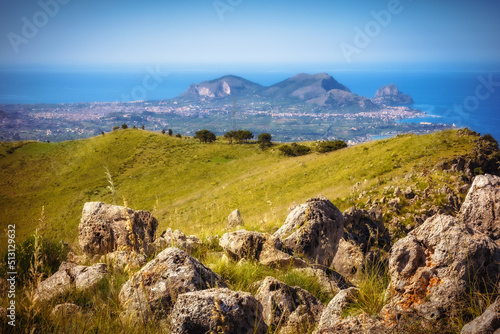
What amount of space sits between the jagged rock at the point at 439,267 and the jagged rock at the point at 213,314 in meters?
1.93

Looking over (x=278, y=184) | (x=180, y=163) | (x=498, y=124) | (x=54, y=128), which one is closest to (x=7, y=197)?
(x=180, y=163)

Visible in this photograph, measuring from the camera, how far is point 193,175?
2325 inches

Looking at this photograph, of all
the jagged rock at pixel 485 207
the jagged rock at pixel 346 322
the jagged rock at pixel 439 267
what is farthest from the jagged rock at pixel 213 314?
the jagged rock at pixel 485 207

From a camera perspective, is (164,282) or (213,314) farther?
(164,282)

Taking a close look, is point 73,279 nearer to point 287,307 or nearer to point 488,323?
point 287,307

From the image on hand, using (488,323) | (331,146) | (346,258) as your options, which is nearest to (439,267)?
(488,323)

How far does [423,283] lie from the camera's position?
4.05 meters

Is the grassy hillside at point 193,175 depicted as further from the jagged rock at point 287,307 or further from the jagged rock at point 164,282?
the jagged rock at point 164,282

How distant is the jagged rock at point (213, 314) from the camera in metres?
3.33

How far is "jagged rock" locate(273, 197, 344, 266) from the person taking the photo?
8391mm

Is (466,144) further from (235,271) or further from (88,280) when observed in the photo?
(88,280)

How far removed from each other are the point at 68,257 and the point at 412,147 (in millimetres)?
37203

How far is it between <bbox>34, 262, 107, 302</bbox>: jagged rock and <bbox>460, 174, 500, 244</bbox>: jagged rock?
11.1 meters

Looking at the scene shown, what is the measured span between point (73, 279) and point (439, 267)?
7.24 metres
